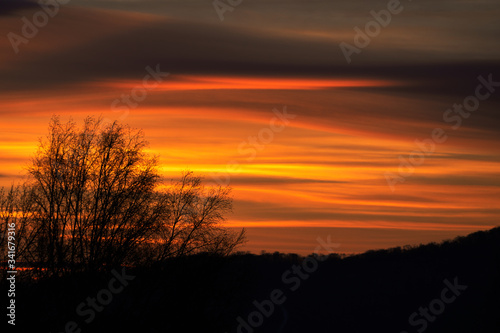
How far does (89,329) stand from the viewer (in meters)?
37.6

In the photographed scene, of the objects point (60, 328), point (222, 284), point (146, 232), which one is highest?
point (146, 232)

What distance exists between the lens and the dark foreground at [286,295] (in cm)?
3850

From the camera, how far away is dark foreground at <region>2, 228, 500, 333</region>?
126 feet

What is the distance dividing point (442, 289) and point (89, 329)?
110137 mm

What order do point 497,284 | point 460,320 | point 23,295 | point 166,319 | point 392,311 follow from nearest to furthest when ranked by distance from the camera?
point 23,295 → point 166,319 → point 497,284 → point 460,320 → point 392,311

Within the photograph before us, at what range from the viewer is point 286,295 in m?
145

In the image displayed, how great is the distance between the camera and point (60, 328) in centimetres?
3631

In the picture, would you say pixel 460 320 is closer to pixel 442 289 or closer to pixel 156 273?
pixel 442 289

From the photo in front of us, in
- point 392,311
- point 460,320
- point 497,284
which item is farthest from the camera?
point 392,311

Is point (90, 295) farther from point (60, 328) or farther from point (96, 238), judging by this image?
point (96, 238)

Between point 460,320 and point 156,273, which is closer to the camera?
point 156,273

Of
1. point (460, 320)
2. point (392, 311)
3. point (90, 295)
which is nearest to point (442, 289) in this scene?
point (392, 311)

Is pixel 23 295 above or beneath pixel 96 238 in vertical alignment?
beneath

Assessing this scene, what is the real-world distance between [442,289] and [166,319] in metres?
105
